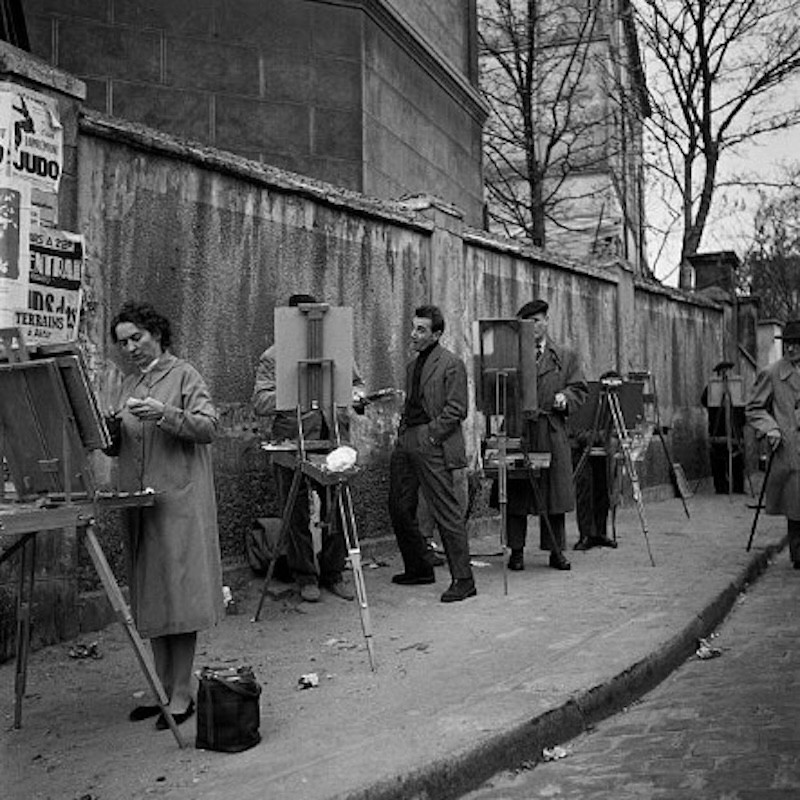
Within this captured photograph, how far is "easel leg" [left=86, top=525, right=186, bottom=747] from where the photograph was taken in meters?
4.69

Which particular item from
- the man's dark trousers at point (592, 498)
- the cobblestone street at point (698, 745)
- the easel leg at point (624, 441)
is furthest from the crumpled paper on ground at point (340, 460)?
the man's dark trousers at point (592, 498)

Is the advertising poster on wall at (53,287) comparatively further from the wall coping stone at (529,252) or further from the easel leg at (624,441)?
the wall coping stone at (529,252)

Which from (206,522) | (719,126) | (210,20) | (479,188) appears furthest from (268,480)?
(719,126)

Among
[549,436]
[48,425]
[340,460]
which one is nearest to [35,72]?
[48,425]

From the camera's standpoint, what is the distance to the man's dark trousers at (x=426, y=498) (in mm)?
7977

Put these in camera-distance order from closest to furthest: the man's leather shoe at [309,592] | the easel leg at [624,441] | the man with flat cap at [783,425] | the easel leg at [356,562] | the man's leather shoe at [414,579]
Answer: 1. the easel leg at [356,562]
2. the man's leather shoe at [309,592]
3. the man's leather shoe at [414,579]
4. the man with flat cap at [783,425]
5. the easel leg at [624,441]

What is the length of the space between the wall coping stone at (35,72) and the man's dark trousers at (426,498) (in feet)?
10.7

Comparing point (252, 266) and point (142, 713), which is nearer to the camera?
point (142, 713)

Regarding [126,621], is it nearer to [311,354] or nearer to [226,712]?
[226,712]

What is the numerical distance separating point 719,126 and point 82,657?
19.9 m

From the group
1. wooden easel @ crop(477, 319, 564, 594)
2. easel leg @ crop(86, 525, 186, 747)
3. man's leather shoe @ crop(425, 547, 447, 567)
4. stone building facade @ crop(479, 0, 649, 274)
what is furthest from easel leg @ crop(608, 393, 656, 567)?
stone building facade @ crop(479, 0, 649, 274)

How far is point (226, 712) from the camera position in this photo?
4727 millimetres

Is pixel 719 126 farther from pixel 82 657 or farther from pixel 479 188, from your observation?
pixel 82 657

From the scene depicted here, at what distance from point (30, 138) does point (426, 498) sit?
367 cm
